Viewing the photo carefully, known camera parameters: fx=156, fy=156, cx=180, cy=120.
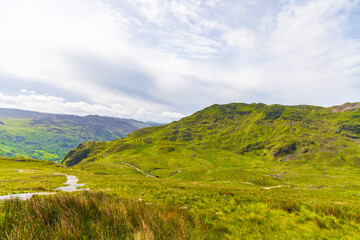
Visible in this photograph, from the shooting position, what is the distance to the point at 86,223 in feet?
14.4

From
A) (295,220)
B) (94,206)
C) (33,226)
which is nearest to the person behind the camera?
(33,226)

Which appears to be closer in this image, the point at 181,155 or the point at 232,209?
the point at 232,209

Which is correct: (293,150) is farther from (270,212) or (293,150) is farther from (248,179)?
(270,212)

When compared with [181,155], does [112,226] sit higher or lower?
higher

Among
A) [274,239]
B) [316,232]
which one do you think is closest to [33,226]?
[274,239]

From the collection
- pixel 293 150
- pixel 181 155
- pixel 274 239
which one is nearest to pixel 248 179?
pixel 274 239

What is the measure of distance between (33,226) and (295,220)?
11965 mm

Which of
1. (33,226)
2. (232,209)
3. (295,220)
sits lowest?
(232,209)

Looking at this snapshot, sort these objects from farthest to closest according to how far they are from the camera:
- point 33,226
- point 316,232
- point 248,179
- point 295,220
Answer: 1. point 248,179
2. point 295,220
3. point 316,232
4. point 33,226

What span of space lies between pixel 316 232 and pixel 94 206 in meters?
9.90

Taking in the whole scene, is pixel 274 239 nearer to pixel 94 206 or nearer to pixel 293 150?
pixel 94 206

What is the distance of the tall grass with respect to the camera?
3.58m

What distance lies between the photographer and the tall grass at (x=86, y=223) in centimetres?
358

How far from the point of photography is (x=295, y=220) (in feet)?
29.7
